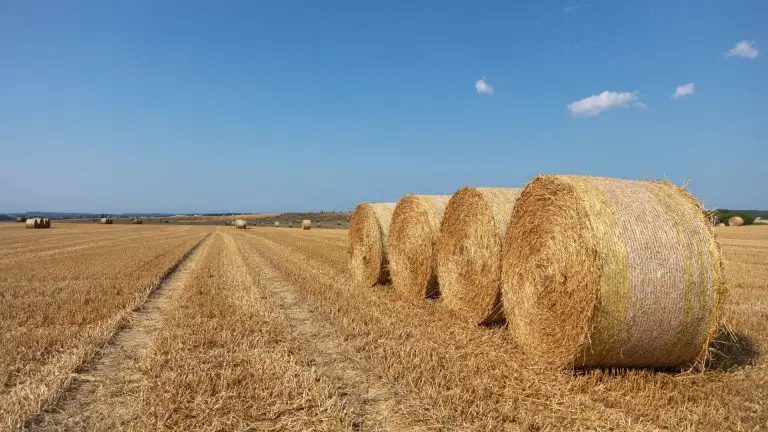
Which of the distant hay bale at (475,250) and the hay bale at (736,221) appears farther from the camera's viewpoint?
the hay bale at (736,221)

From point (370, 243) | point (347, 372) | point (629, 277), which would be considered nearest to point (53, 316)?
point (347, 372)

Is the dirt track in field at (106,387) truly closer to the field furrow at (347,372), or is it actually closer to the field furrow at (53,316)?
the field furrow at (53,316)

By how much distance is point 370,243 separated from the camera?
10977mm

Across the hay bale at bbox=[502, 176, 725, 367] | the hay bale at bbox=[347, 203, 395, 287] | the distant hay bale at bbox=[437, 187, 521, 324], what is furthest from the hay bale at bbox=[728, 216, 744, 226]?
the hay bale at bbox=[502, 176, 725, 367]

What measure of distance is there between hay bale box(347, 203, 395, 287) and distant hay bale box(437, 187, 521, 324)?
8.55ft

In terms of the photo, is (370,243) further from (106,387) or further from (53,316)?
(106,387)

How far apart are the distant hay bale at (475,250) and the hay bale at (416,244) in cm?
46

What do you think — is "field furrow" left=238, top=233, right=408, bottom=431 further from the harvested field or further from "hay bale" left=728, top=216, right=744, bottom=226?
"hay bale" left=728, top=216, right=744, bottom=226

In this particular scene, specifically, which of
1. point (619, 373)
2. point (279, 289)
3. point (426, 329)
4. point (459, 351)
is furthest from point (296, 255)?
point (619, 373)

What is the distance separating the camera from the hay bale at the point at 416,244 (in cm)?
848

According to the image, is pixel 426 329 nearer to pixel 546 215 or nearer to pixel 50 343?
pixel 546 215

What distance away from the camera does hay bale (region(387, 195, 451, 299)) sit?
848cm

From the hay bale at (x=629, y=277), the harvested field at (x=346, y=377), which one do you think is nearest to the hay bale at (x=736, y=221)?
the harvested field at (x=346, y=377)

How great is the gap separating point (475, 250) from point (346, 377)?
3167 millimetres
